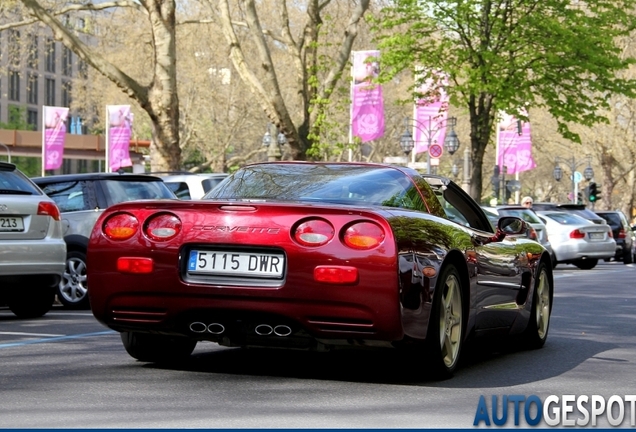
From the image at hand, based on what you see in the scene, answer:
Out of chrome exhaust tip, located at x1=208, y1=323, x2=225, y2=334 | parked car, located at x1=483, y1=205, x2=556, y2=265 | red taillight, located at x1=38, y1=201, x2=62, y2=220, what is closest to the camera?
chrome exhaust tip, located at x1=208, y1=323, x2=225, y2=334

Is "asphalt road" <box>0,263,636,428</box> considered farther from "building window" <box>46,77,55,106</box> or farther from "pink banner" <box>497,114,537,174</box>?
"building window" <box>46,77,55,106</box>

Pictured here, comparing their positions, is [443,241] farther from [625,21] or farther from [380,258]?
[625,21]

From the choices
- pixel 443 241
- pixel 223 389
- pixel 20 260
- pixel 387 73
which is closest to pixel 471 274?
pixel 443 241

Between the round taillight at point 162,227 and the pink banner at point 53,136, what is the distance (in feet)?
157

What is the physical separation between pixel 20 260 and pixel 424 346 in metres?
6.36

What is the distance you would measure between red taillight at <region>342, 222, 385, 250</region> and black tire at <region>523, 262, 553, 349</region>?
3199mm

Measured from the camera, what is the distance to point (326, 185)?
348 inches

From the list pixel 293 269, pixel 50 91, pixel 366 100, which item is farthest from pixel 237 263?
pixel 50 91

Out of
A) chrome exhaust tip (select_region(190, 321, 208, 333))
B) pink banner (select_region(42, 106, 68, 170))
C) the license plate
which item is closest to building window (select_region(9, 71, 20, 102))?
pink banner (select_region(42, 106, 68, 170))

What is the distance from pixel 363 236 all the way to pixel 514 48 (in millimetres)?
32582

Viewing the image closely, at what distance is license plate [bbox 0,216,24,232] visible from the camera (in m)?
13.5

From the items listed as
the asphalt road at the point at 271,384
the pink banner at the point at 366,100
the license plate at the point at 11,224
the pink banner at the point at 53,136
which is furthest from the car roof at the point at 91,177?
the pink banner at the point at 53,136

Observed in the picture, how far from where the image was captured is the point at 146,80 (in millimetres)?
72000

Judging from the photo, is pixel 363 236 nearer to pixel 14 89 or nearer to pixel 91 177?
pixel 91 177
